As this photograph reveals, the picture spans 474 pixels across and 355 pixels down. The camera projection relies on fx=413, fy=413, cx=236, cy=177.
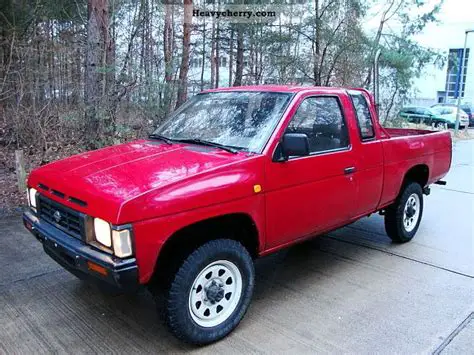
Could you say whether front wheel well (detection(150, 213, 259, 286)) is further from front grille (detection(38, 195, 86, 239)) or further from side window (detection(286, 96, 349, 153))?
side window (detection(286, 96, 349, 153))

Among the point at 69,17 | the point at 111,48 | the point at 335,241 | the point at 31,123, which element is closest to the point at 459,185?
the point at 335,241

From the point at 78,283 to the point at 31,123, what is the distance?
17.5 ft

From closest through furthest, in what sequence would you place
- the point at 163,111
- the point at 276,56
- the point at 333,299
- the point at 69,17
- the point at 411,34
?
the point at 333,299 < the point at 163,111 < the point at 69,17 < the point at 276,56 < the point at 411,34

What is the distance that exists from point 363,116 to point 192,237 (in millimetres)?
2461

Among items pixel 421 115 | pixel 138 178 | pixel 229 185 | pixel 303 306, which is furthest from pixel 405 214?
pixel 421 115

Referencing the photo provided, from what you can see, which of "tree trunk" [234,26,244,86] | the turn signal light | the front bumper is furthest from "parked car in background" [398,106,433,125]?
the turn signal light

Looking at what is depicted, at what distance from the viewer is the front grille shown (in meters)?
2.76

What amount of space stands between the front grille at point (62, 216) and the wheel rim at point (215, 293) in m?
0.87

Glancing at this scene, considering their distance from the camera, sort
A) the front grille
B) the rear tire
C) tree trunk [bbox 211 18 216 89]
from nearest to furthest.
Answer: the front grille, the rear tire, tree trunk [bbox 211 18 216 89]

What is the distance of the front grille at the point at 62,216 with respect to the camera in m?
2.76

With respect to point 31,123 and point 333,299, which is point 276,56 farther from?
point 333,299

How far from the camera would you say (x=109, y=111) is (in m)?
8.34

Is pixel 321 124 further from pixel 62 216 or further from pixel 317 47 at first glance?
pixel 317 47

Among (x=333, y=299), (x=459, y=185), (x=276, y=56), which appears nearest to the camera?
(x=333, y=299)
